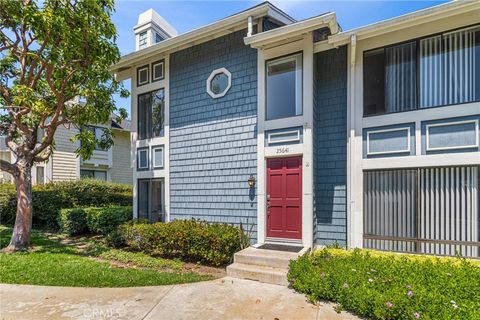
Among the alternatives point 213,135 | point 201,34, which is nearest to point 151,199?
point 213,135

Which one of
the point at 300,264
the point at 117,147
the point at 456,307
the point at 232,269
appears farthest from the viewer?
the point at 117,147

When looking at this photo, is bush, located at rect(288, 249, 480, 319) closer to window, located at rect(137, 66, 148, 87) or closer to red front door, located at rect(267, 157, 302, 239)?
red front door, located at rect(267, 157, 302, 239)

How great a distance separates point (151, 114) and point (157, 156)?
1.37 meters

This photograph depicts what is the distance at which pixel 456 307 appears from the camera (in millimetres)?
3660

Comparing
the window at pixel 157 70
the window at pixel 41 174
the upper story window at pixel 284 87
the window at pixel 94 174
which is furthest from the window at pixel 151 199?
the window at pixel 94 174

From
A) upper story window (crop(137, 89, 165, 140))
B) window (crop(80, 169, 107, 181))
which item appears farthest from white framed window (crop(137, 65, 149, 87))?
window (crop(80, 169, 107, 181))

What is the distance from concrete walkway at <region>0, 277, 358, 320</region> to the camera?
4.22m

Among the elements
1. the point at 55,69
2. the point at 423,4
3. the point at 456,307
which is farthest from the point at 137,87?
the point at 456,307

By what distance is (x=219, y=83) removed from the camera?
26.6 feet

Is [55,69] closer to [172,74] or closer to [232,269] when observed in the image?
[172,74]

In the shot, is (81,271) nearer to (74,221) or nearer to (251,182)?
(251,182)

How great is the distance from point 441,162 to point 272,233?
368 centimetres

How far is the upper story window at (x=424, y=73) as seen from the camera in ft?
18.4

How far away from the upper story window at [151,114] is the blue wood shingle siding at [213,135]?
54cm
